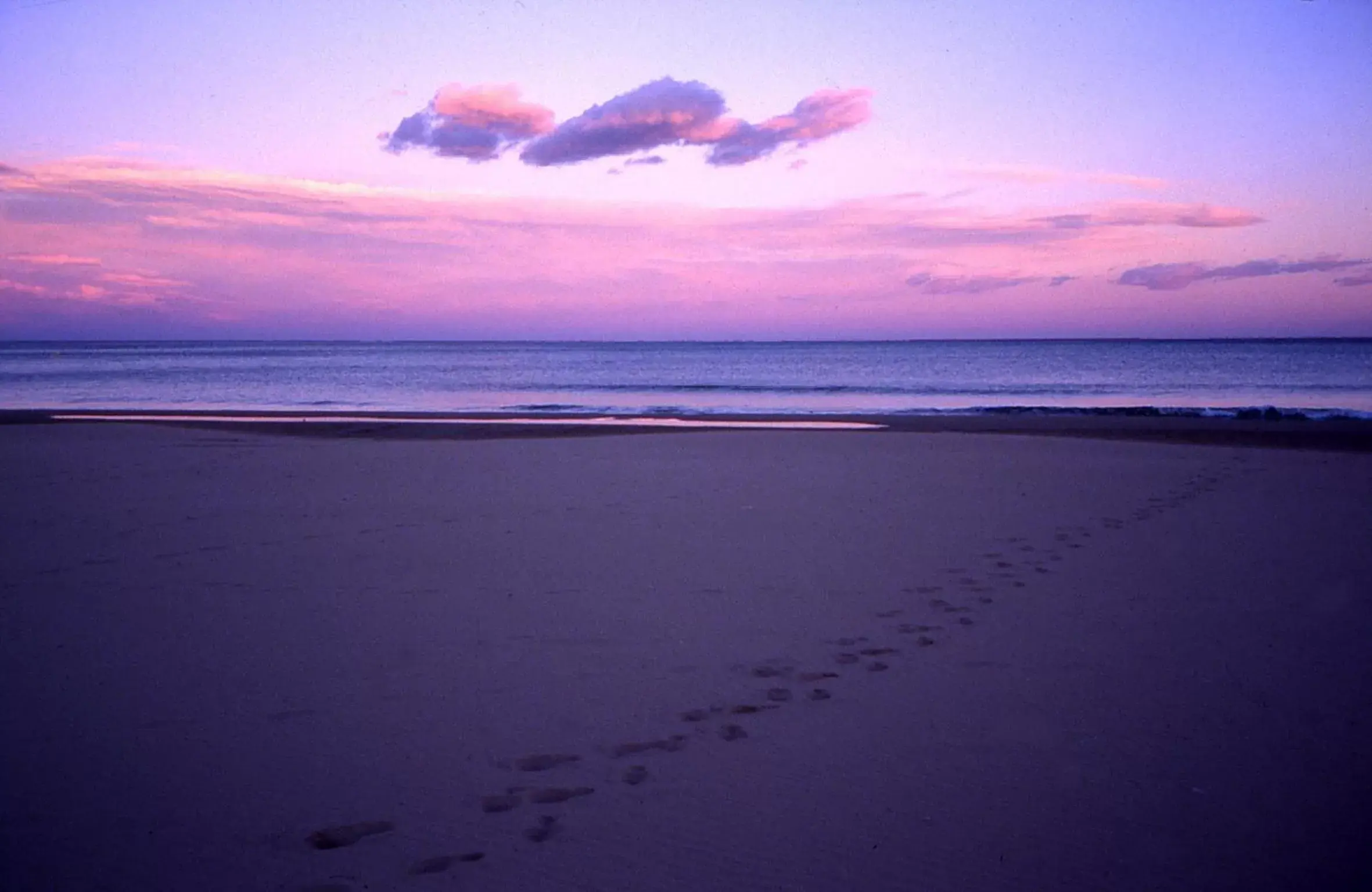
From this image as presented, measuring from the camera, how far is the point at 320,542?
7.20 metres

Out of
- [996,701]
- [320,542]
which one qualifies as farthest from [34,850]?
[320,542]

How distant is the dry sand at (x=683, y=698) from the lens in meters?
2.98

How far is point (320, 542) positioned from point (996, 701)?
5584 millimetres

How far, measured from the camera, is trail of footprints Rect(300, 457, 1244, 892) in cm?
306

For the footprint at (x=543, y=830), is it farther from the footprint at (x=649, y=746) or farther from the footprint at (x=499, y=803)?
the footprint at (x=649, y=746)

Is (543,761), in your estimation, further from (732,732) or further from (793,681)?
(793,681)

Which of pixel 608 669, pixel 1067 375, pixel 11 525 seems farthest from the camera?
pixel 1067 375

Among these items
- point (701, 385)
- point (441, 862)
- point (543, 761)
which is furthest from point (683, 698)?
point (701, 385)

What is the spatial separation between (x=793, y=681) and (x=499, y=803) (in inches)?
66.5

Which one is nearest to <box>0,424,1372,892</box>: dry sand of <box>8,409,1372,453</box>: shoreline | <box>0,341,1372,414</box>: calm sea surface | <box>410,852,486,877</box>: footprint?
<box>410,852,486,877</box>: footprint

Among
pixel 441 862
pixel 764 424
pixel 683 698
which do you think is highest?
pixel 764 424

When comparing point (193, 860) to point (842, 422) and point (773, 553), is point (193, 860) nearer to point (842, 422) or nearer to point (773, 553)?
point (773, 553)

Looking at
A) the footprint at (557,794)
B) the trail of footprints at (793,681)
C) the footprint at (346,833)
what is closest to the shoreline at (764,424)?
the trail of footprints at (793,681)

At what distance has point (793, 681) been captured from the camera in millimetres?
4336
